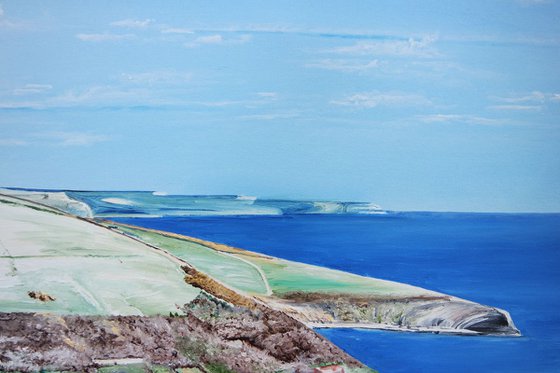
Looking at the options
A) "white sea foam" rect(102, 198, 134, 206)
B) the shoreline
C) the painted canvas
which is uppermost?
the painted canvas

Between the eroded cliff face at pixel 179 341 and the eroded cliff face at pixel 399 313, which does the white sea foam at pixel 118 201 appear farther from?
the eroded cliff face at pixel 399 313

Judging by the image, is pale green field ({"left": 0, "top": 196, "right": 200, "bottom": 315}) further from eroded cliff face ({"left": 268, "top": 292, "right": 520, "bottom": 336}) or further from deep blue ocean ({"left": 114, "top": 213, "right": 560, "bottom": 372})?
eroded cliff face ({"left": 268, "top": 292, "right": 520, "bottom": 336})

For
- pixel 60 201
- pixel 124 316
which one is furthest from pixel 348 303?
pixel 60 201

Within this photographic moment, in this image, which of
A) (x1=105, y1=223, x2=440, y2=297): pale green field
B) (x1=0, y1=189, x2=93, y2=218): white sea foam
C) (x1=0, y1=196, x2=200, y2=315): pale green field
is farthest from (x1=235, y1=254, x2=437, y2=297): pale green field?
(x1=0, y1=189, x2=93, y2=218): white sea foam

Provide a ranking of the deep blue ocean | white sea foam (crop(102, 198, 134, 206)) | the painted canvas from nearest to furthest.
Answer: the deep blue ocean → the painted canvas → white sea foam (crop(102, 198, 134, 206))

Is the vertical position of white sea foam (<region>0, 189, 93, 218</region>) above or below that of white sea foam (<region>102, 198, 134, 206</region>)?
below

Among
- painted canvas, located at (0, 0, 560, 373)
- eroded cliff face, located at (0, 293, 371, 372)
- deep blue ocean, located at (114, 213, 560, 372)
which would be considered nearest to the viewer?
eroded cliff face, located at (0, 293, 371, 372)

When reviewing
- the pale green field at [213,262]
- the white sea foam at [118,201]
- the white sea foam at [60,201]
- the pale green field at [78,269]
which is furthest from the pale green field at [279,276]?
the white sea foam at [60,201]

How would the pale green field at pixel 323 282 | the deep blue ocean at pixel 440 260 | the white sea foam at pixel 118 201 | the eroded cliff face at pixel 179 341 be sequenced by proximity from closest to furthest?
the eroded cliff face at pixel 179 341, the deep blue ocean at pixel 440 260, the pale green field at pixel 323 282, the white sea foam at pixel 118 201
